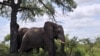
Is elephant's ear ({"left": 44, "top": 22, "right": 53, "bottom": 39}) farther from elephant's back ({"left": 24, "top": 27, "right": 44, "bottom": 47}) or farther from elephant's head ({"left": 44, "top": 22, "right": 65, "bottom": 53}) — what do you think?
elephant's back ({"left": 24, "top": 27, "right": 44, "bottom": 47})

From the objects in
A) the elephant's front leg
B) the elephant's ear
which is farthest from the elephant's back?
the elephant's front leg

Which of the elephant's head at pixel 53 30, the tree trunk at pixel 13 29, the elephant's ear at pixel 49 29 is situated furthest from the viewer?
the tree trunk at pixel 13 29

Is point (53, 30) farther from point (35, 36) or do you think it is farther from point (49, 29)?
point (35, 36)

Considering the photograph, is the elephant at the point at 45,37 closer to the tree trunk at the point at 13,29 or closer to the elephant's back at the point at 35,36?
the elephant's back at the point at 35,36

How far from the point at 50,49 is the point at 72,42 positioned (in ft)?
4.54

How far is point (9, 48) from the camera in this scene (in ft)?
84.8

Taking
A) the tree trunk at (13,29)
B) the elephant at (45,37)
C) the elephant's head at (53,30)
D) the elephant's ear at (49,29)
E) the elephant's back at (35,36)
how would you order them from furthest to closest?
the tree trunk at (13,29)
the elephant's back at (35,36)
the elephant's ear at (49,29)
the elephant at (45,37)
the elephant's head at (53,30)

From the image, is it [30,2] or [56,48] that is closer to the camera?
[56,48]

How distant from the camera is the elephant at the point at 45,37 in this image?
64.7 feet

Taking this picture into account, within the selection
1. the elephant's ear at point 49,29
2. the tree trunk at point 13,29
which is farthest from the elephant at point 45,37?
the tree trunk at point 13,29

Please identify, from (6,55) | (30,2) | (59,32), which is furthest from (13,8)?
(59,32)

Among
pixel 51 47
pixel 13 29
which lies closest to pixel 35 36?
pixel 51 47

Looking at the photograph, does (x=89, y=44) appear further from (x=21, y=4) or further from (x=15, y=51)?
(x=21, y=4)

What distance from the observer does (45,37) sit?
20.2m
